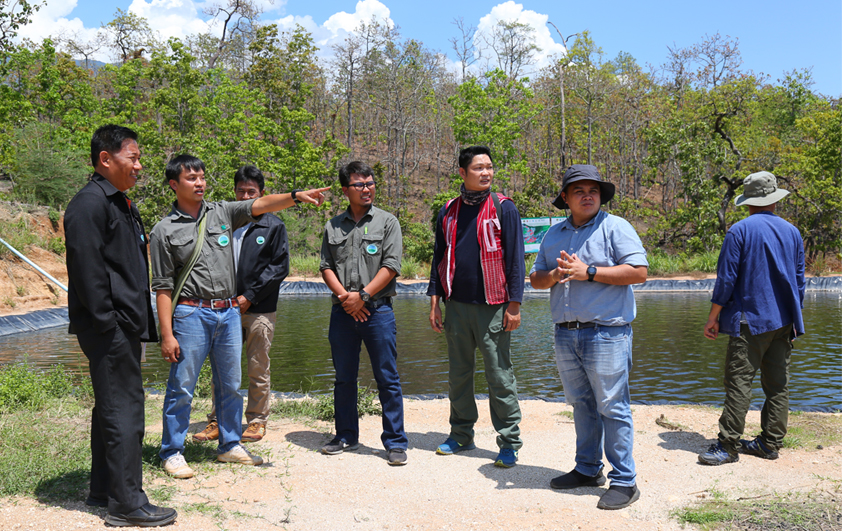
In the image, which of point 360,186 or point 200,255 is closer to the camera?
point 200,255

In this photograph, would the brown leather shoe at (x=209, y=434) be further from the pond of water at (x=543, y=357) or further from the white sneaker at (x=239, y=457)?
the pond of water at (x=543, y=357)

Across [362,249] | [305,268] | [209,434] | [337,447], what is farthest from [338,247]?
[305,268]

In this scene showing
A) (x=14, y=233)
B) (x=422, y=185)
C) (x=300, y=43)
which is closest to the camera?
(x=14, y=233)

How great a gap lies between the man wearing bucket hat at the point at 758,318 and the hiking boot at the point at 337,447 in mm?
2573

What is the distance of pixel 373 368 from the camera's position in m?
4.82

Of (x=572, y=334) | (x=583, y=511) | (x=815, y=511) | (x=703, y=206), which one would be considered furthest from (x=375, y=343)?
(x=703, y=206)

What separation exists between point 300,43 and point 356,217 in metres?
34.9

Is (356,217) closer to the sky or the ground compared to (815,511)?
closer to the sky

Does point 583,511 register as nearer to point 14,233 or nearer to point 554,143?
point 14,233

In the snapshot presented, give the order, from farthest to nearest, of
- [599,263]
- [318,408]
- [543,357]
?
[543,357] < [318,408] < [599,263]

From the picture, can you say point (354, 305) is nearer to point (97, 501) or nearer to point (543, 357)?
point (97, 501)

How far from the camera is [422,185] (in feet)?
147

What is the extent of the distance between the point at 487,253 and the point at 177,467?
8.30 ft

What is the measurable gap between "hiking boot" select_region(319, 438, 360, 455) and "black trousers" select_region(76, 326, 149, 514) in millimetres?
1588
